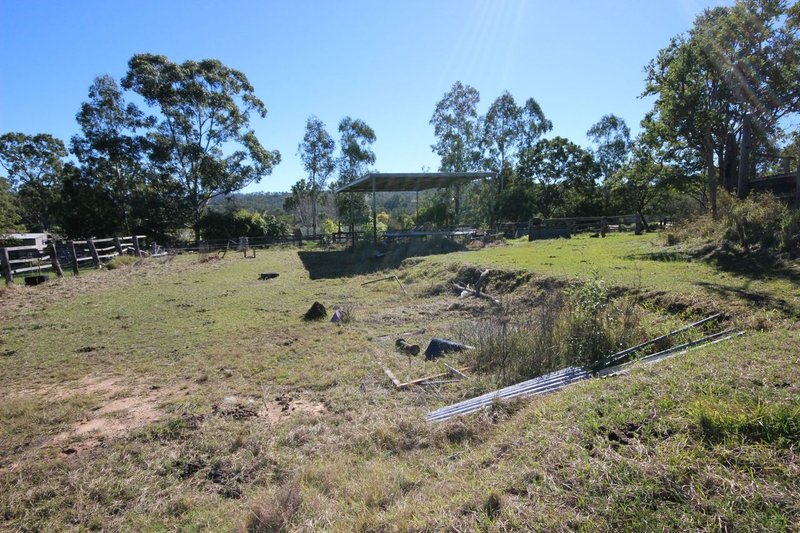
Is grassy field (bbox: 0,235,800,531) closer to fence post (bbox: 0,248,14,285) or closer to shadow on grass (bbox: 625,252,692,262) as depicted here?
shadow on grass (bbox: 625,252,692,262)

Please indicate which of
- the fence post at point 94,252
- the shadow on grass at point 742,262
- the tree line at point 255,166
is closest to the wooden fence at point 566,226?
the tree line at point 255,166

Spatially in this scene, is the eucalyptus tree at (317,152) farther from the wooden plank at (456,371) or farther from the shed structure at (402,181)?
the wooden plank at (456,371)

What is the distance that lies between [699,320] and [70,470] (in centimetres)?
766

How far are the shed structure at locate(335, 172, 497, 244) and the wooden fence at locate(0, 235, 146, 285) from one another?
13.2 meters

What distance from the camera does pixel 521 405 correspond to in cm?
436

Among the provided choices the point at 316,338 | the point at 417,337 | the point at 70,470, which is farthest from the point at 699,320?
the point at 70,470

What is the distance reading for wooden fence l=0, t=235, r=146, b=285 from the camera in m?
14.6

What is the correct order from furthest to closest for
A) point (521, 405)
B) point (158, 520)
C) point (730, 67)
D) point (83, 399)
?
point (730, 67), point (83, 399), point (521, 405), point (158, 520)

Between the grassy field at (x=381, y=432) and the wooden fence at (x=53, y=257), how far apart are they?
746 centimetres

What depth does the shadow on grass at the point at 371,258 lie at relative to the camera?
18.8 meters

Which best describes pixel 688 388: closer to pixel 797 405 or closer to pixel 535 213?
pixel 797 405


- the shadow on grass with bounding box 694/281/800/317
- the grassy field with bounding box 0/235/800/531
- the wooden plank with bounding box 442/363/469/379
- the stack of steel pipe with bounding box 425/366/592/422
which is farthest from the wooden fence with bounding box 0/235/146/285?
the shadow on grass with bounding box 694/281/800/317

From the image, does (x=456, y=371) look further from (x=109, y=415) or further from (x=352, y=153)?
(x=352, y=153)

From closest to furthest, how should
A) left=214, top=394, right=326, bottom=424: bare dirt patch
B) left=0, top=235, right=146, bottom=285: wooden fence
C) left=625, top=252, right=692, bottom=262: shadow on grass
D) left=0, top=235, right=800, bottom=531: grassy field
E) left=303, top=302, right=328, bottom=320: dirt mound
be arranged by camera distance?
left=0, top=235, right=800, bottom=531: grassy field → left=214, top=394, right=326, bottom=424: bare dirt patch → left=303, top=302, right=328, bottom=320: dirt mound → left=625, top=252, right=692, bottom=262: shadow on grass → left=0, top=235, right=146, bottom=285: wooden fence
